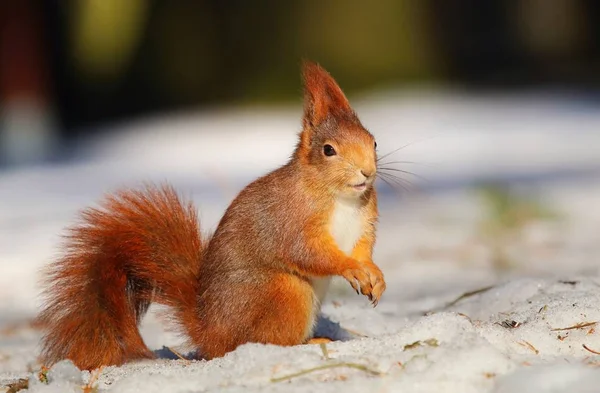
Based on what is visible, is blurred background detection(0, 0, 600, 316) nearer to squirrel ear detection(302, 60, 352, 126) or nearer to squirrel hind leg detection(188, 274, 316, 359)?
squirrel ear detection(302, 60, 352, 126)

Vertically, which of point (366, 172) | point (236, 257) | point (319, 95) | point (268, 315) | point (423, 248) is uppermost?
point (319, 95)

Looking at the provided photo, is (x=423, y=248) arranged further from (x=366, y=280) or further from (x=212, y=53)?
(x=212, y=53)

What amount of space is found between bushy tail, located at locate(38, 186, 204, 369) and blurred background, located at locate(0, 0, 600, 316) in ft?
7.46

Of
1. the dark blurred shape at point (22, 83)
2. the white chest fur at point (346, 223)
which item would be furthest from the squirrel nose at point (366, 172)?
the dark blurred shape at point (22, 83)

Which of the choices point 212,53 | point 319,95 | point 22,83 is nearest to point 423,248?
point 319,95

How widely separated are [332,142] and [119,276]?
2.28 ft

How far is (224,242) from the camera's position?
281 centimetres

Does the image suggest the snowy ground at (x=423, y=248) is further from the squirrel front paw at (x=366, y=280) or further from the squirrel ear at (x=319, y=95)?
the squirrel ear at (x=319, y=95)

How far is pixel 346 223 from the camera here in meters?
2.75

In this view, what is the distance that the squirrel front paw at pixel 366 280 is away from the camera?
8.58ft

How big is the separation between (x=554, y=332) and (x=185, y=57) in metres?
9.46

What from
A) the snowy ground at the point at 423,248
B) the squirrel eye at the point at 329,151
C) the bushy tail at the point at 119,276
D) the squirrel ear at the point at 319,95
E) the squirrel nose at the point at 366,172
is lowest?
the snowy ground at the point at 423,248

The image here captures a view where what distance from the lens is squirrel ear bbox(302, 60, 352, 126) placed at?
286cm

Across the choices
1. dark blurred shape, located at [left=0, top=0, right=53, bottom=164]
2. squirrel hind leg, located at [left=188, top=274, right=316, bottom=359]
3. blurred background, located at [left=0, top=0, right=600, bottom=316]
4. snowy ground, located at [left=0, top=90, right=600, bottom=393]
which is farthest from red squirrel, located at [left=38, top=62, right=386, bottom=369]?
dark blurred shape, located at [left=0, top=0, right=53, bottom=164]
